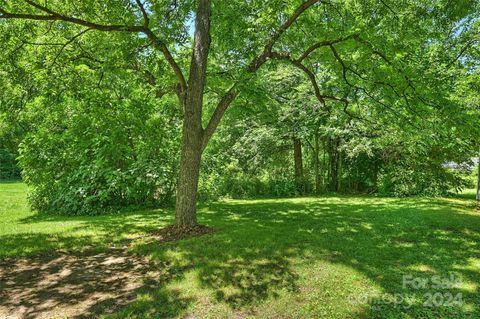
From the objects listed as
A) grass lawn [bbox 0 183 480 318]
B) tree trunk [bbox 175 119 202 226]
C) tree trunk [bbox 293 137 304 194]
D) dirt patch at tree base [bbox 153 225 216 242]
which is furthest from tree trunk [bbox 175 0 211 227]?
tree trunk [bbox 293 137 304 194]

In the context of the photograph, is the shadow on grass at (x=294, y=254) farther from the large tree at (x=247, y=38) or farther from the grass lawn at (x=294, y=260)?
the large tree at (x=247, y=38)

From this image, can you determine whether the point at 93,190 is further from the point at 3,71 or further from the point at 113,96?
the point at 3,71

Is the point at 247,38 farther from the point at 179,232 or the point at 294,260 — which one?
the point at 294,260

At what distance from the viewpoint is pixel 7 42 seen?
7.24 metres

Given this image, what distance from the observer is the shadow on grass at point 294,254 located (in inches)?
154

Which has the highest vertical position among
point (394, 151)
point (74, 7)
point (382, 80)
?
point (74, 7)

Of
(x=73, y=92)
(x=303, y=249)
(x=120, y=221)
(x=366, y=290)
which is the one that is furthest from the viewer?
(x=120, y=221)

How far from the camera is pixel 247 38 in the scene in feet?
23.7

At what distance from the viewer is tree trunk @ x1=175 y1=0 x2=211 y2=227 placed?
6914 millimetres

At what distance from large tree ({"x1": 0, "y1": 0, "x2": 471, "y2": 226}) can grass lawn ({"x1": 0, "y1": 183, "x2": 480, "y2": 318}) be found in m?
1.62

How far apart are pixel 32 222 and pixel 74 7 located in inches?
221

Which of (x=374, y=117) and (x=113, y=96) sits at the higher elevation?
(x=113, y=96)

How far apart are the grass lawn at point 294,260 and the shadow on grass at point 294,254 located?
17 millimetres

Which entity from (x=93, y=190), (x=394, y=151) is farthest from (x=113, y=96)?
(x=394, y=151)
